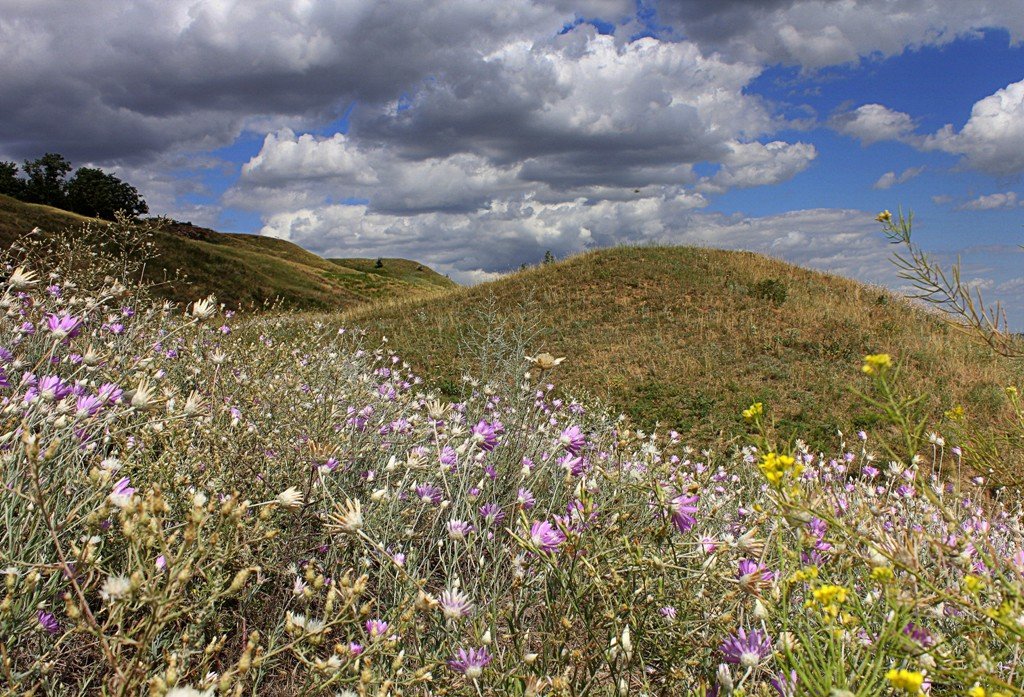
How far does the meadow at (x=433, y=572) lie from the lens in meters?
1.16

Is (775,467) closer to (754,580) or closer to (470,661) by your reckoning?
(754,580)

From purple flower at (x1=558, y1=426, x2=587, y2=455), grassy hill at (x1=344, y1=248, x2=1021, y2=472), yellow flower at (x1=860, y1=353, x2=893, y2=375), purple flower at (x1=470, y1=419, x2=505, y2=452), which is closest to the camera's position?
yellow flower at (x1=860, y1=353, x2=893, y2=375)

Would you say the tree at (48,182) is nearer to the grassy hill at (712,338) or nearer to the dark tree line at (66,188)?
the dark tree line at (66,188)

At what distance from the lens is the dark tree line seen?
4869 cm

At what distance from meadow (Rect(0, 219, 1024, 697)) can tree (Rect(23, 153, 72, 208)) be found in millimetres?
59682

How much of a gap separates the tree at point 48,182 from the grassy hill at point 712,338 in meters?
48.3

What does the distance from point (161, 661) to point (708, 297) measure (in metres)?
13.6

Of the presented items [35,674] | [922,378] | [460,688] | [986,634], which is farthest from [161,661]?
[922,378]

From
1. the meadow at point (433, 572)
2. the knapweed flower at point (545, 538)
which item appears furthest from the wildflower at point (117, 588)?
the knapweed flower at point (545, 538)

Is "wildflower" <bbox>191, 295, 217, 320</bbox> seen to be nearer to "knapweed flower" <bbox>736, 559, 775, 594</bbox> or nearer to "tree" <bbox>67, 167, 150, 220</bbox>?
"knapweed flower" <bbox>736, 559, 775, 594</bbox>

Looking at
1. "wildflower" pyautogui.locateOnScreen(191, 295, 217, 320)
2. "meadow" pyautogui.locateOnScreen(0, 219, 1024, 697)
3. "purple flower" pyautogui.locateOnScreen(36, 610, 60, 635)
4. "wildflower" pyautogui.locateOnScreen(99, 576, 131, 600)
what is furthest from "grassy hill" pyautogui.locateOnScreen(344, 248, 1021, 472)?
"wildflower" pyautogui.locateOnScreen(99, 576, 131, 600)

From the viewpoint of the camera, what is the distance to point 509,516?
8.07 ft

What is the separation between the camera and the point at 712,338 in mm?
11555

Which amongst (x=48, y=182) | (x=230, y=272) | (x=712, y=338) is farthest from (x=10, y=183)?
A: (x=712, y=338)
